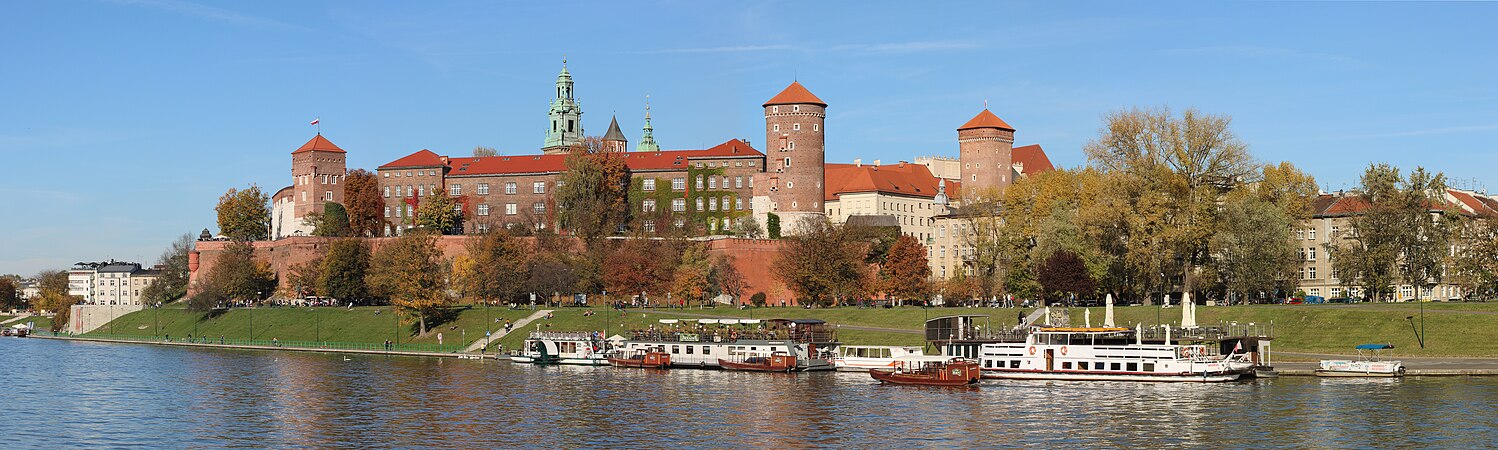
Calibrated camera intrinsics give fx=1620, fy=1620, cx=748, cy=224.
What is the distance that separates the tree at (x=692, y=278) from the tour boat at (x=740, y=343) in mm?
29259

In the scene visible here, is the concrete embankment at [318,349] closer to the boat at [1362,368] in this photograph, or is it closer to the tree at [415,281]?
the tree at [415,281]

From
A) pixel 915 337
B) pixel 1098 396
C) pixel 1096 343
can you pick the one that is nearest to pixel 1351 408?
pixel 1098 396

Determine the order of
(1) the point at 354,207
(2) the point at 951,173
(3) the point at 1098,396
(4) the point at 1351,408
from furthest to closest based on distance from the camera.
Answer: (2) the point at 951,173 → (1) the point at 354,207 → (3) the point at 1098,396 → (4) the point at 1351,408

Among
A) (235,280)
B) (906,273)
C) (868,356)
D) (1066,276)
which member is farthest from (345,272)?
(868,356)

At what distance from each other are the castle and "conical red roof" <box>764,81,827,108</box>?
0.30 feet

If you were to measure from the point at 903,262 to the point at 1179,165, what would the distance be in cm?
2696

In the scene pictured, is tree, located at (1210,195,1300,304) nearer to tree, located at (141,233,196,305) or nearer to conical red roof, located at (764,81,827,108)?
conical red roof, located at (764,81,827,108)

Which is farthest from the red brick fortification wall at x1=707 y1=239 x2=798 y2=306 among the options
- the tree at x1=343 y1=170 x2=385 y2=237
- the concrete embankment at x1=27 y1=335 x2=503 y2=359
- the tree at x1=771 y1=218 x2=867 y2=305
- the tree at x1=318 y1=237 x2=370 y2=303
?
the tree at x1=343 y1=170 x2=385 y2=237

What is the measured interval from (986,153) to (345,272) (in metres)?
59.9

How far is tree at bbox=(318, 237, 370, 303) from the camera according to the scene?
13725cm

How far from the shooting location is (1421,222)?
93438 mm

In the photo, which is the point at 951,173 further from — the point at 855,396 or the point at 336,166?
the point at 855,396

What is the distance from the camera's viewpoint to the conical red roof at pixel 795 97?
14638 cm

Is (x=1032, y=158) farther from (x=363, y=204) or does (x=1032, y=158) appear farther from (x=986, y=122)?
(x=363, y=204)
